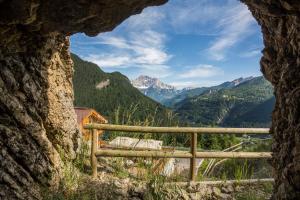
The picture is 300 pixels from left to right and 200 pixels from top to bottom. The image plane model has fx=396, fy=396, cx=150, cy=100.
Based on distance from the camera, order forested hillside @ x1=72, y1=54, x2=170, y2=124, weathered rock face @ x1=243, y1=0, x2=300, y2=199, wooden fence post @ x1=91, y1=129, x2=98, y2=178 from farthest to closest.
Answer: forested hillside @ x1=72, y1=54, x2=170, y2=124, wooden fence post @ x1=91, y1=129, x2=98, y2=178, weathered rock face @ x1=243, y1=0, x2=300, y2=199

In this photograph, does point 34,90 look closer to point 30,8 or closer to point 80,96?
point 30,8

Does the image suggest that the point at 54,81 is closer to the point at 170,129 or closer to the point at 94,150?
the point at 94,150

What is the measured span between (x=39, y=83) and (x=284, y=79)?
3.43 m

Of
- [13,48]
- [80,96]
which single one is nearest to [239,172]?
[13,48]

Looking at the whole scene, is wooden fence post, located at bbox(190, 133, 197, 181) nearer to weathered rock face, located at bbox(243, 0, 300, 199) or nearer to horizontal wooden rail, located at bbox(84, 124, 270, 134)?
horizontal wooden rail, located at bbox(84, 124, 270, 134)

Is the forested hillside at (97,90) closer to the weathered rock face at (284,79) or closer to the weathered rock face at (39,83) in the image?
the weathered rock face at (39,83)

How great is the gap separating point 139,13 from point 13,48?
1.56m

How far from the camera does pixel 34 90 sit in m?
5.57

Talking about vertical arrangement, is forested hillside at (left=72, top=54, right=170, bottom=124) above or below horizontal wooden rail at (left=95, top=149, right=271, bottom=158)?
above

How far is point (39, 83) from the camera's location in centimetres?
577

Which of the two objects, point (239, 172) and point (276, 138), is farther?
point (239, 172)

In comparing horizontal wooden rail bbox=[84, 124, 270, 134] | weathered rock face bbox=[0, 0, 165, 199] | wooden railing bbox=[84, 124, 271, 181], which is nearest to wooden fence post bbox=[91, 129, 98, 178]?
wooden railing bbox=[84, 124, 271, 181]

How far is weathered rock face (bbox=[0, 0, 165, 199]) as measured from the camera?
3.77 meters

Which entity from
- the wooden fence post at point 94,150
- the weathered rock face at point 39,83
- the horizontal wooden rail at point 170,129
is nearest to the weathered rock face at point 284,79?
the weathered rock face at point 39,83
